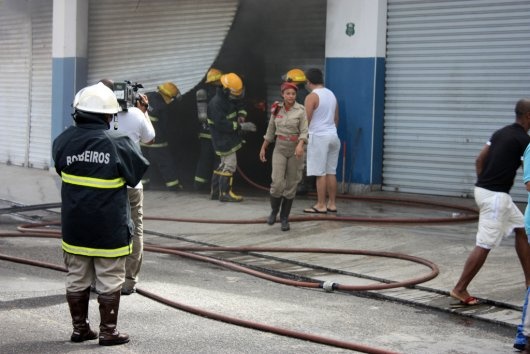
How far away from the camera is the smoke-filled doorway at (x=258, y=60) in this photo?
15641 millimetres

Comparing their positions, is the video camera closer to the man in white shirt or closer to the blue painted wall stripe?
the man in white shirt

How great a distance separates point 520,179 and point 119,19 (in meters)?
8.47

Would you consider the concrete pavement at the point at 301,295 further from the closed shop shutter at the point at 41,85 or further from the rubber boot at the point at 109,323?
the closed shop shutter at the point at 41,85

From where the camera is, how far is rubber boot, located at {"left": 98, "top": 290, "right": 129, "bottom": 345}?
6.17 meters

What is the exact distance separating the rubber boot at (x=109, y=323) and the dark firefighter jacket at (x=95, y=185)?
0.98 feet

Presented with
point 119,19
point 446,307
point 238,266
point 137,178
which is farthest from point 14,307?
point 119,19

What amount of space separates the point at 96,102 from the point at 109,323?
1.52 metres

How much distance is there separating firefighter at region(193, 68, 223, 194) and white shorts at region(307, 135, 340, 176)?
2241 millimetres

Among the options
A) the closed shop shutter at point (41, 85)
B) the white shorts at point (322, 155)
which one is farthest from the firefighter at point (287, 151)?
the closed shop shutter at point (41, 85)

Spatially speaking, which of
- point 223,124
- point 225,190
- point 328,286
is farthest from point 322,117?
point 328,286

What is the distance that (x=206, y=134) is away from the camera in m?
14.6

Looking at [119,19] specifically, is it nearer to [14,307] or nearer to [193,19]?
[193,19]

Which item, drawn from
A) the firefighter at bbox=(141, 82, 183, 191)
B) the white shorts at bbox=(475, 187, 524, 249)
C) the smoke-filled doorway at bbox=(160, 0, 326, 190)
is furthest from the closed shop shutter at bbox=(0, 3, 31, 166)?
the white shorts at bbox=(475, 187, 524, 249)

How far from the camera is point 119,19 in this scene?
1739 centimetres
